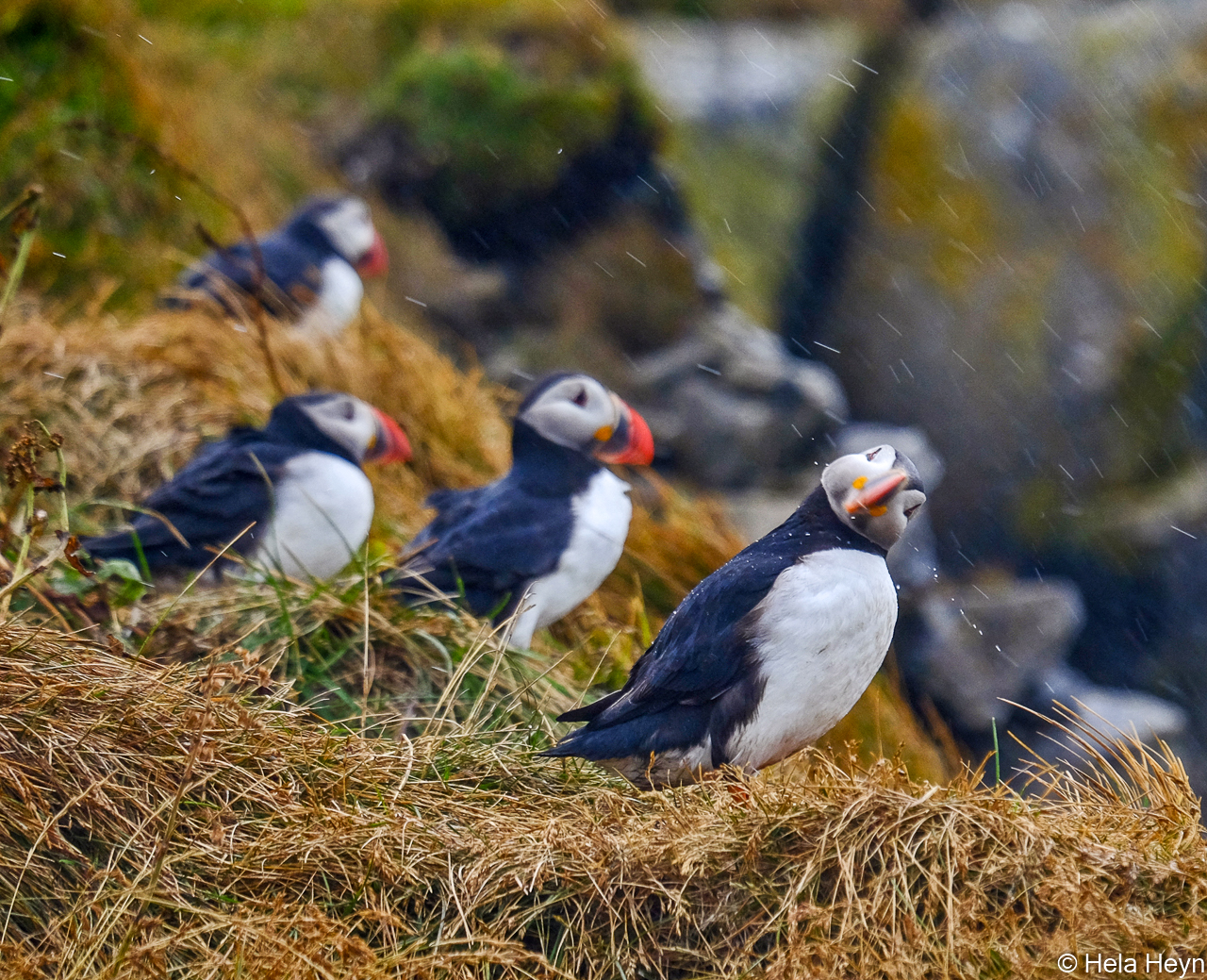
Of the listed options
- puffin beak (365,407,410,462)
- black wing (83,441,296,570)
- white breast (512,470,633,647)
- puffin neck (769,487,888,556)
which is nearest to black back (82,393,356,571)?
black wing (83,441,296,570)

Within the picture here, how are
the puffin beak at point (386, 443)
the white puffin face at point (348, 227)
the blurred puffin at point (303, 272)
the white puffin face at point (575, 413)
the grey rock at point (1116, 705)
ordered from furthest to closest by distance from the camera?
the grey rock at point (1116, 705)
the white puffin face at point (348, 227)
the blurred puffin at point (303, 272)
the puffin beak at point (386, 443)
the white puffin face at point (575, 413)

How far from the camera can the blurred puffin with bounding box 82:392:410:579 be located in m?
3.37

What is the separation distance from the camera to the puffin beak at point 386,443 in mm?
3830

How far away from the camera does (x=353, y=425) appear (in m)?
3.70

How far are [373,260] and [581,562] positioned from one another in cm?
331

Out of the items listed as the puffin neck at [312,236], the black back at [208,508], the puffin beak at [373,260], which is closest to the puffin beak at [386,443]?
the black back at [208,508]

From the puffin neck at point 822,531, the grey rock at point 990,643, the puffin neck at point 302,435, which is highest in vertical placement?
the puffin neck at point 822,531

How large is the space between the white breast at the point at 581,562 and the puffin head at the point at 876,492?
0.97 metres

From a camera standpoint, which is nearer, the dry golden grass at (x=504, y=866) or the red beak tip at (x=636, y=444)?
the dry golden grass at (x=504, y=866)

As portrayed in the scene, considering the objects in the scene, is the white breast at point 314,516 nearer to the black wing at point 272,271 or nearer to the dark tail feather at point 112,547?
the dark tail feather at point 112,547

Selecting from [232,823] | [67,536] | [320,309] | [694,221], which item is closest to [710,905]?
[232,823]

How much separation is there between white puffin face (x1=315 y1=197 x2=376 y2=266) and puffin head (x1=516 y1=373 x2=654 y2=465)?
2.68m

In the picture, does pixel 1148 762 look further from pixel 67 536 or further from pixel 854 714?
pixel 67 536

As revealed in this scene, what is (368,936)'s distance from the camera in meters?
2.02
